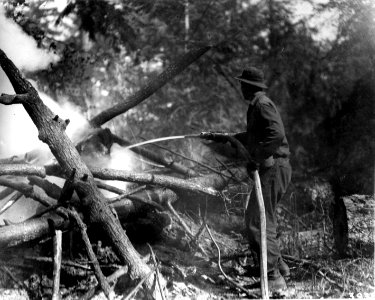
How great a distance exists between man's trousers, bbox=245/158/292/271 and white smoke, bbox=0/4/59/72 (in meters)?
4.13

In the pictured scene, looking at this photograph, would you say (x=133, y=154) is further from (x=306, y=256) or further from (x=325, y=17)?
(x=325, y=17)

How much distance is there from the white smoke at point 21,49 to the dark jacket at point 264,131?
3.75 meters

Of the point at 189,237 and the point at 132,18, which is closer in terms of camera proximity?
the point at 189,237

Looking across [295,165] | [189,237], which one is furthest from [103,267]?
[295,165]

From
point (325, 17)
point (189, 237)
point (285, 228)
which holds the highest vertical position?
point (325, 17)

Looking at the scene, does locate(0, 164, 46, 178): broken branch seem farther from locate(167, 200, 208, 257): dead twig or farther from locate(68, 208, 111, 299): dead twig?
locate(167, 200, 208, 257): dead twig

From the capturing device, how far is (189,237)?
505 centimetres

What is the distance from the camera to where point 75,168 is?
4078 millimetres

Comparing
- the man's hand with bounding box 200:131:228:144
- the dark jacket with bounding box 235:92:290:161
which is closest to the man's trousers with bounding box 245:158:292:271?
the dark jacket with bounding box 235:92:290:161

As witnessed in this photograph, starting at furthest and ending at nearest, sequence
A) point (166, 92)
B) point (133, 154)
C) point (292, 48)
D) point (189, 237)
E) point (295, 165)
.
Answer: point (166, 92)
point (292, 48)
point (295, 165)
point (133, 154)
point (189, 237)

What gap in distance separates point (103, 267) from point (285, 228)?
3004mm

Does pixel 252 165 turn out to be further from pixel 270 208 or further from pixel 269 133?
Answer: pixel 270 208

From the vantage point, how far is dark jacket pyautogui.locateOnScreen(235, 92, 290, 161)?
14.3 ft

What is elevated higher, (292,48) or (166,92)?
(292,48)
